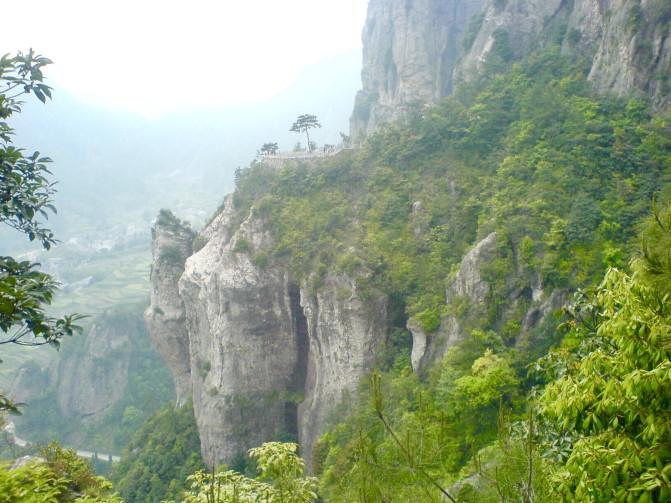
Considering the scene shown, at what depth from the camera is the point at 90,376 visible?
75.6 meters

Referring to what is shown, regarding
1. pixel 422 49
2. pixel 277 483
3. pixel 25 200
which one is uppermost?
pixel 422 49

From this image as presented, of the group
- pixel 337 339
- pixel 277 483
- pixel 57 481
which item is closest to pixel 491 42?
pixel 337 339

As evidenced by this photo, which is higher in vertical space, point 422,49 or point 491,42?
point 422,49

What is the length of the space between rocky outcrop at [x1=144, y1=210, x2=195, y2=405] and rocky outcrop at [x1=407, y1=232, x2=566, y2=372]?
71.0 feet

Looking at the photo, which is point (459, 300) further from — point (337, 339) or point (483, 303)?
point (337, 339)

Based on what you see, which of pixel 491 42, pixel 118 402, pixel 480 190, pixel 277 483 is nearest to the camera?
pixel 277 483

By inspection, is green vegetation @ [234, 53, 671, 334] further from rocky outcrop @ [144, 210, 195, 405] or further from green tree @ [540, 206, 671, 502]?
green tree @ [540, 206, 671, 502]

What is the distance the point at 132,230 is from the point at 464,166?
150 meters

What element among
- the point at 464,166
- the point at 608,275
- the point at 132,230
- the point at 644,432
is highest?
the point at 132,230

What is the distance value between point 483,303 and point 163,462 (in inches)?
944

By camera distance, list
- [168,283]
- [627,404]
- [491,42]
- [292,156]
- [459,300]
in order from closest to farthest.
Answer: [627,404], [459,300], [491,42], [292,156], [168,283]

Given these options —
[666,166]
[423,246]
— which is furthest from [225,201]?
[666,166]

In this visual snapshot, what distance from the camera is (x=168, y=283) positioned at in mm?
34188

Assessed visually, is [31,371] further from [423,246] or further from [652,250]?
[652,250]
